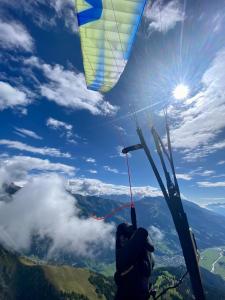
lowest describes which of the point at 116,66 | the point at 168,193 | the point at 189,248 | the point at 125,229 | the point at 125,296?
the point at 125,296

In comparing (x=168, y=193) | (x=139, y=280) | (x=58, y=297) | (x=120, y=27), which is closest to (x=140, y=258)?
(x=139, y=280)

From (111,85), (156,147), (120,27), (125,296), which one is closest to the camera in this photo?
(125,296)

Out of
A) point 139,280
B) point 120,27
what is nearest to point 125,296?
point 139,280

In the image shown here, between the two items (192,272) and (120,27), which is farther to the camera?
(120,27)

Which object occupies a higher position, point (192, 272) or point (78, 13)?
point (78, 13)

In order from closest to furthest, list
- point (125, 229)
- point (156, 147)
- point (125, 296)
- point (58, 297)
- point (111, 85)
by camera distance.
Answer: point (125, 296) < point (125, 229) < point (156, 147) < point (111, 85) < point (58, 297)

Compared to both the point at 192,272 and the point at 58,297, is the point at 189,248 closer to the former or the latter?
the point at 192,272
